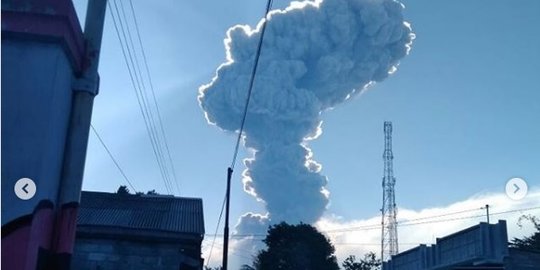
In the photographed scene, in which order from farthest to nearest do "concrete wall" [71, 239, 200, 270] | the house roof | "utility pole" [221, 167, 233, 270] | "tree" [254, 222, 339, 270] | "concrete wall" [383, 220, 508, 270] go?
"tree" [254, 222, 339, 270] < "utility pole" [221, 167, 233, 270] < the house roof < "concrete wall" [71, 239, 200, 270] < "concrete wall" [383, 220, 508, 270]

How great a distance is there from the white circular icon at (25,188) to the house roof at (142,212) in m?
12.5

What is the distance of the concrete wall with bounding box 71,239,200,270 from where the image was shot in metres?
17.9

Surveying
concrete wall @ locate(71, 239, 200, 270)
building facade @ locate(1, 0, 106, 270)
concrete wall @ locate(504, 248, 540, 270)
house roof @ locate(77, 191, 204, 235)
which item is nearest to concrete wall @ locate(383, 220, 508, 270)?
concrete wall @ locate(504, 248, 540, 270)

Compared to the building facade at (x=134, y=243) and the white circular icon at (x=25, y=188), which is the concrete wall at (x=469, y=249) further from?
the white circular icon at (x=25, y=188)

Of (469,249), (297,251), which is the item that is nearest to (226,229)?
(469,249)

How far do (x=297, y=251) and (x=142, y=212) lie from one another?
31726 millimetres

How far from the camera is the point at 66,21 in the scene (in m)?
6.36

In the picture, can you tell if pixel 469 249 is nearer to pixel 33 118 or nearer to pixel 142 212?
pixel 142 212

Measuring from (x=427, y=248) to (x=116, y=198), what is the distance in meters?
11.0

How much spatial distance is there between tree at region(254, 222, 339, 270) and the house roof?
28.4m

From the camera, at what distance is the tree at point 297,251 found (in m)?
51.3

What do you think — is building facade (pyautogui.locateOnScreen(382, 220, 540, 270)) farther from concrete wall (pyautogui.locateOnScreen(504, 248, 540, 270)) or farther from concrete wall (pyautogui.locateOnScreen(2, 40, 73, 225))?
concrete wall (pyautogui.locateOnScreen(2, 40, 73, 225))

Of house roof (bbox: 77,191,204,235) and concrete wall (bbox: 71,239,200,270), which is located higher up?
house roof (bbox: 77,191,204,235)

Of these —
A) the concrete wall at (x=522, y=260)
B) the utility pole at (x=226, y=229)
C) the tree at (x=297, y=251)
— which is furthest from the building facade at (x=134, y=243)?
the tree at (x=297, y=251)
